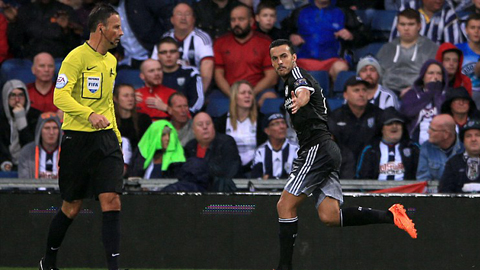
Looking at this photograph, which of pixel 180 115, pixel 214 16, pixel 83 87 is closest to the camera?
pixel 83 87

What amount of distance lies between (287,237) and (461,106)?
3.92 metres

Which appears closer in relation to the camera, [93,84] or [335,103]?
[93,84]

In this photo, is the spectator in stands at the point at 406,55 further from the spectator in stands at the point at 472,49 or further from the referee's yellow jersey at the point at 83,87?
the referee's yellow jersey at the point at 83,87

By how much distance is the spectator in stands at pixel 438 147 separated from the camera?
9023 mm

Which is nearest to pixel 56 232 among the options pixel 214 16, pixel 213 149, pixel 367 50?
pixel 213 149

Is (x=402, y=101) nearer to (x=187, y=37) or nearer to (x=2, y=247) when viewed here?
(x=187, y=37)

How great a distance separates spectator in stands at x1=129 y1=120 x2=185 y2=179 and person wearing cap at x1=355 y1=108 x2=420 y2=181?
2026 mm

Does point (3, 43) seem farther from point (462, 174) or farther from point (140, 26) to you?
point (462, 174)

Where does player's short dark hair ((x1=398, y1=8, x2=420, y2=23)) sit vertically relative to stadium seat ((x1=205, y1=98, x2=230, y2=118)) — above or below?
above

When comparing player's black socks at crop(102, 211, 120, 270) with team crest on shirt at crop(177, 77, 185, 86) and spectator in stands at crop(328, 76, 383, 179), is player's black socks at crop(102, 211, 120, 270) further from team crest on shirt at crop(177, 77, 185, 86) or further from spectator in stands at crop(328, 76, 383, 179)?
team crest on shirt at crop(177, 77, 185, 86)

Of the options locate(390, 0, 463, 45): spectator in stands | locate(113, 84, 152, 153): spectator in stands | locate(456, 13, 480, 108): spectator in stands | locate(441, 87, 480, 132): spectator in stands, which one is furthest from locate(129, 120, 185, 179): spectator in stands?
locate(456, 13, 480, 108): spectator in stands

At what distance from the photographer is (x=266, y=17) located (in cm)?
1128

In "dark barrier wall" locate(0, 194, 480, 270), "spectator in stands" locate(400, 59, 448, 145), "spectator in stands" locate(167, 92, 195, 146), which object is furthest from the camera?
"spectator in stands" locate(167, 92, 195, 146)

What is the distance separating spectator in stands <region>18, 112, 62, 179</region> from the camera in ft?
31.2
